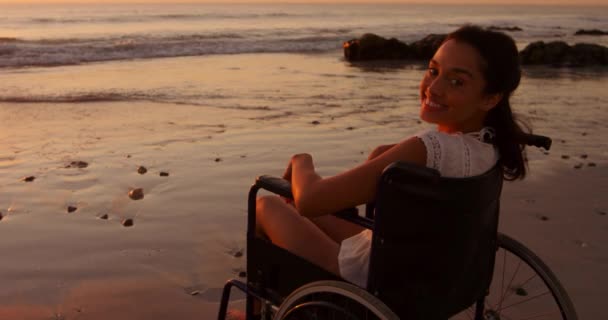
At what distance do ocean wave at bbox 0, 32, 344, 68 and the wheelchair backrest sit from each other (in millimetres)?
15690

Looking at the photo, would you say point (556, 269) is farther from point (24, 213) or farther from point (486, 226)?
point (24, 213)

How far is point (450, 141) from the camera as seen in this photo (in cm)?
201

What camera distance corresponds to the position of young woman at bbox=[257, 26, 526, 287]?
6.52 ft

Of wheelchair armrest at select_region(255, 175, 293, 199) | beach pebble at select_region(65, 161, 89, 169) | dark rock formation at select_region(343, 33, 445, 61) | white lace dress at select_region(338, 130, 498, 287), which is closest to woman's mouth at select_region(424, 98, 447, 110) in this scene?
white lace dress at select_region(338, 130, 498, 287)

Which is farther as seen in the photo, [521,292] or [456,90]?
[521,292]

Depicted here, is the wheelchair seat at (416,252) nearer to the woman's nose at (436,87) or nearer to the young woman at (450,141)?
the young woman at (450,141)

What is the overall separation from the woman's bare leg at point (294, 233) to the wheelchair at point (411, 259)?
0.24ft

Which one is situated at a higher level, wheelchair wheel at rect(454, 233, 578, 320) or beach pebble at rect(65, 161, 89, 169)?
beach pebble at rect(65, 161, 89, 169)

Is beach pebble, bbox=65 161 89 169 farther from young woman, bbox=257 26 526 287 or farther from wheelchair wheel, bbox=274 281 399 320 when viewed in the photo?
wheelchair wheel, bbox=274 281 399 320

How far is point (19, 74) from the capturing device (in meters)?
13.8

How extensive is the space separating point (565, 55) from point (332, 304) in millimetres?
17581

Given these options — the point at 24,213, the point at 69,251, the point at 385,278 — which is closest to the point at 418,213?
the point at 385,278

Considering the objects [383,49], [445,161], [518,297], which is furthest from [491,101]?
[383,49]

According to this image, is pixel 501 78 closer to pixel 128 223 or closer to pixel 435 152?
pixel 435 152
